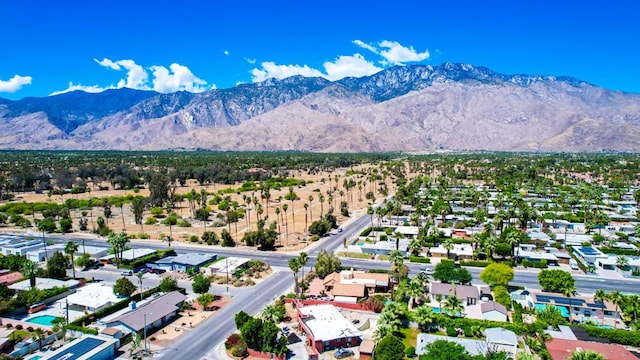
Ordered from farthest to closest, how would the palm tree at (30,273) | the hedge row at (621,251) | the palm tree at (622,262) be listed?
1. the hedge row at (621,251)
2. the palm tree at (622,262)
3. the palm tree at (30,273)

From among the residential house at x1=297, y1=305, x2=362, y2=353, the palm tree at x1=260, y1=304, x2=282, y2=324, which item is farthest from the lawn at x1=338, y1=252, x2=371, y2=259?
the palm tree at x1=260, y1=304, x2=282, y2=324

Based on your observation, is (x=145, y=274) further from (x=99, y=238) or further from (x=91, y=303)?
(x=99, y=238)

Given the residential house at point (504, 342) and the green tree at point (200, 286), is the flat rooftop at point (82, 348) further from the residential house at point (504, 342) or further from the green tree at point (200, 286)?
the residential house at point (504, 342)

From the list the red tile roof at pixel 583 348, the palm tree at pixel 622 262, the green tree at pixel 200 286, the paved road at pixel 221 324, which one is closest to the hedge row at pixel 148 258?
the green tree at pixel 200 286

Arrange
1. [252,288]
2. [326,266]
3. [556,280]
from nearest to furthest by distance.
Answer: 1. [556,280]
2. [252,288]
3. [326,266]

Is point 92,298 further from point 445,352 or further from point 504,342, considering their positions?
point 504,342

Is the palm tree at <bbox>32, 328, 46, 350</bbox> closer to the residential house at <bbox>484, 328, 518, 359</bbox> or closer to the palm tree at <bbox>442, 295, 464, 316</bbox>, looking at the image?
the palm tree at <bbox>442, 295, 464, 316</bbox>

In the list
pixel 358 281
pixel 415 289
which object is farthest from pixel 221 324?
pixel 415 289
